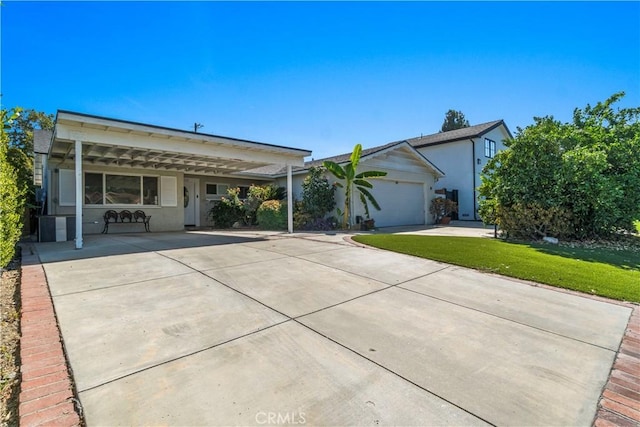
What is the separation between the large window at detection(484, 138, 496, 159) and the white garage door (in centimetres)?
688

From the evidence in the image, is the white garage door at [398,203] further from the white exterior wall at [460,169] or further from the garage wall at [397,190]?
the white exterior wall at [460,169]

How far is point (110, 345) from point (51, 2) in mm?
8393

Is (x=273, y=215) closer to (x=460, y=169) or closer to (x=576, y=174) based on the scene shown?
(x=576, y=174)

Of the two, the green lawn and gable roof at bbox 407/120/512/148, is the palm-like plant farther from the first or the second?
gable roof at bbox 407/120/512/148

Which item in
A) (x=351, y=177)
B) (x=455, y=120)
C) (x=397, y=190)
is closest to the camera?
(x=351, y=177)

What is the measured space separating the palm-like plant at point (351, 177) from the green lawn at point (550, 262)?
162 inches

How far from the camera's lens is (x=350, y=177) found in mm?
12727

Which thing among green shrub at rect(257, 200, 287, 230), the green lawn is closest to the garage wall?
green shrub at rect(257, 200, 287, 230)

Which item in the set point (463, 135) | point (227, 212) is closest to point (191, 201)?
point (227, 212)

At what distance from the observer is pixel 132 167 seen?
12.2 metres

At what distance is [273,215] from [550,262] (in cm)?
1028

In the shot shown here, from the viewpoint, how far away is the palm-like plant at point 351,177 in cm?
1259

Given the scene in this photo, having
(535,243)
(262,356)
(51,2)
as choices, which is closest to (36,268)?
(262,356)

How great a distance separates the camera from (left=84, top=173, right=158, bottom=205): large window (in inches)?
455
